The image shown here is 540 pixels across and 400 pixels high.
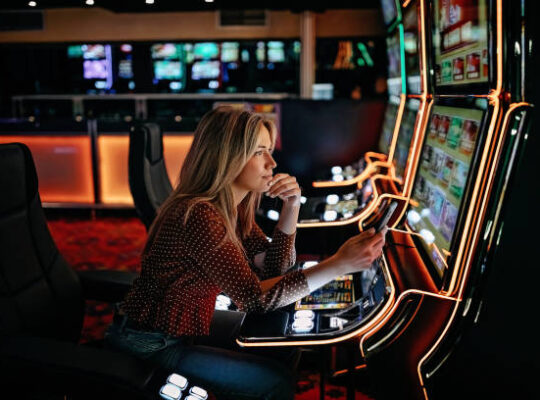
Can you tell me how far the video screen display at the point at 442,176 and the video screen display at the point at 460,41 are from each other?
0.10m

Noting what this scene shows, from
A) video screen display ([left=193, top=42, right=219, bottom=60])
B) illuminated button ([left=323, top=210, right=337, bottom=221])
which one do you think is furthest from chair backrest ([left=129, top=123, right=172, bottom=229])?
video screen display ([left=193, top=42, right=219, bottom=60])

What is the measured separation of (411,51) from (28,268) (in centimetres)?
189

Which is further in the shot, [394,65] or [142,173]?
[394,65]

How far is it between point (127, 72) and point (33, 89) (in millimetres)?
1534

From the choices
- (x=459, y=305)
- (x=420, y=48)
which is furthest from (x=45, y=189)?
(x=459, y=305)

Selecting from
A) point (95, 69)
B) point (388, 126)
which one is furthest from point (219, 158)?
point (95, 69)

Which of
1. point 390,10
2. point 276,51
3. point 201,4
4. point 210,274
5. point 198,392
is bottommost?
point 198,392

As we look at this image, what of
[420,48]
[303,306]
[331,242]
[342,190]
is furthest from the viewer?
[342,190]

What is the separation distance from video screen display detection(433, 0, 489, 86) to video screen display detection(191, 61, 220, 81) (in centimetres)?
619

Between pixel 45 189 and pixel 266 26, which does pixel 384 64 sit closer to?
pixel 266 26

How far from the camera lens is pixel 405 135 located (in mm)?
2674

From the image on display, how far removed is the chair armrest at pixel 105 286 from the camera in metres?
1.59

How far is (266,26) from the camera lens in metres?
7.42

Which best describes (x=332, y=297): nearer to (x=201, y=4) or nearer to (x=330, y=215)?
(x=330, y=215)
